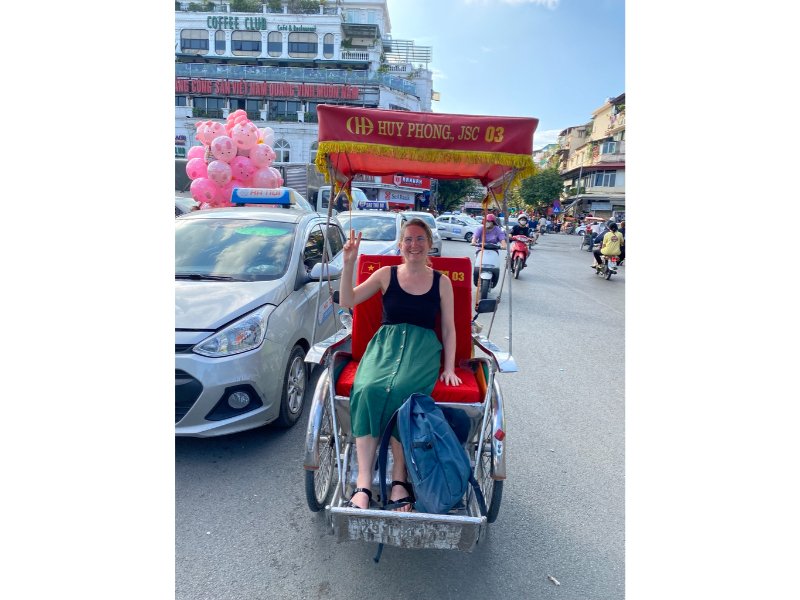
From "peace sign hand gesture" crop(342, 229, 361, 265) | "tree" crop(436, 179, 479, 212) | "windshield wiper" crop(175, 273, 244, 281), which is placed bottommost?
"windshield wiper" crop(175, 273, 244, 281)

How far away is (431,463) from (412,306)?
41.8 inches

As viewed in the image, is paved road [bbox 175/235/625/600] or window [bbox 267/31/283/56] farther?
window [bbox 267/31/283/56]

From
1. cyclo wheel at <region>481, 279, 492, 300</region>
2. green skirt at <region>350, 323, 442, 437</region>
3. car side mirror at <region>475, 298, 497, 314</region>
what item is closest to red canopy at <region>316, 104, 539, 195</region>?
green skirt at <region>350, 323, 442, 437</region>

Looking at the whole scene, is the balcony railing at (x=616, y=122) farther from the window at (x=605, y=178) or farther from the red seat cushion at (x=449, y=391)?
the red seat cushion at (x=449, y=391)

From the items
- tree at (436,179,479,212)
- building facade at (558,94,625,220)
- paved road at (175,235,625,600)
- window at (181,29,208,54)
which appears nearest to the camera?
paved road at (175,235,625,600)

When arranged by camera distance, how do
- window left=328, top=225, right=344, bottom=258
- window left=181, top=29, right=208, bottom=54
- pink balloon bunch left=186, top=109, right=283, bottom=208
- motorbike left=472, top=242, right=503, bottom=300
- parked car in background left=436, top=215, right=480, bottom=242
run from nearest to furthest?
1. window left=328, top=225, right=344, bottom=258
2. pink balloon bunch left=186, top=109, right=283, bottom=208
3. motorbike left=472, top=242, right=503, bottom=300
4. parked car in background left=436, top=215, right=480, bottom=242
5. window left=181, top=29, right=208, bottom=54

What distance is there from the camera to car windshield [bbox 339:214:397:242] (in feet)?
30.6

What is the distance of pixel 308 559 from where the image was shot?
8.21 feet

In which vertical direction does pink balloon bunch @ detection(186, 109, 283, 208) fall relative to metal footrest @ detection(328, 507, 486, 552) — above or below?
above

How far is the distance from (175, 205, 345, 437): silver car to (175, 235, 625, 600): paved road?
357mm

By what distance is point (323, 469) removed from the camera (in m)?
2.86

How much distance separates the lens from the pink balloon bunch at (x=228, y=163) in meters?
9.11

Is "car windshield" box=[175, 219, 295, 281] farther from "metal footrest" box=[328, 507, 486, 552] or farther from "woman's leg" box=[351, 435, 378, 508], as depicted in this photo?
"metal footrest" box=[328, 507, 486, 552]

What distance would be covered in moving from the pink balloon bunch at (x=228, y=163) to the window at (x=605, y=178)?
4460 centimetres
